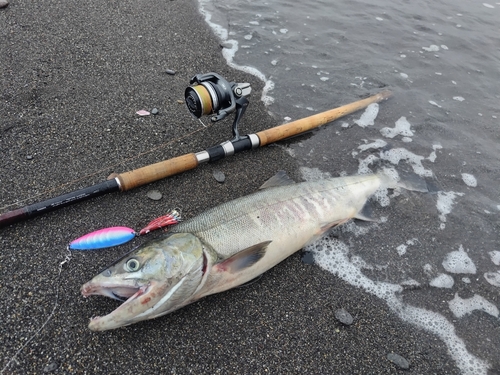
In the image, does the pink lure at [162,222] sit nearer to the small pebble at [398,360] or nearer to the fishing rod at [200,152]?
the fishing rod at [200,152]

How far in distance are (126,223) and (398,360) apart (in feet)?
9.20

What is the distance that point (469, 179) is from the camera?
482cm

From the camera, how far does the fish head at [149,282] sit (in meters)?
2.59

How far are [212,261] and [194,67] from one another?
3.95 metres

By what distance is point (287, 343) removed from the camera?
296cm

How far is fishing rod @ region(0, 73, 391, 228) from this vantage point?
3.39 meters

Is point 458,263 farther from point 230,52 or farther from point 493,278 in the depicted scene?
point 230,52

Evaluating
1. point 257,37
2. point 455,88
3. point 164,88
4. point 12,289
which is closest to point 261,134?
point 164,88

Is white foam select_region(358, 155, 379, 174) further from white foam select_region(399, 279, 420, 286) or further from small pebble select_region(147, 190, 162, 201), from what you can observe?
small pebble select_region(147, 190, 162, 201)

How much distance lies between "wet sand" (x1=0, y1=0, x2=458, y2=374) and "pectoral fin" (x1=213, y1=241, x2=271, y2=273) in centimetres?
34

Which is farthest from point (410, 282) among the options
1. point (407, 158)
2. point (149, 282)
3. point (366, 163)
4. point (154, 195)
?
point (154, 195)

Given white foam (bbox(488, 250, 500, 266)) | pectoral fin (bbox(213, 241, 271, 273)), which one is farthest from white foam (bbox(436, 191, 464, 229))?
pectoral fin (bbox(213, 241, 271, 273))

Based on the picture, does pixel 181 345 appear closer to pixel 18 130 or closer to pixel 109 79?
pixel 18 130

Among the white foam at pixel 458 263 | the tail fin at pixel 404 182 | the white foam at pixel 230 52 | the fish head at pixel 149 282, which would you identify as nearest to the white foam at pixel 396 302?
the white foam at pixel 458 263
